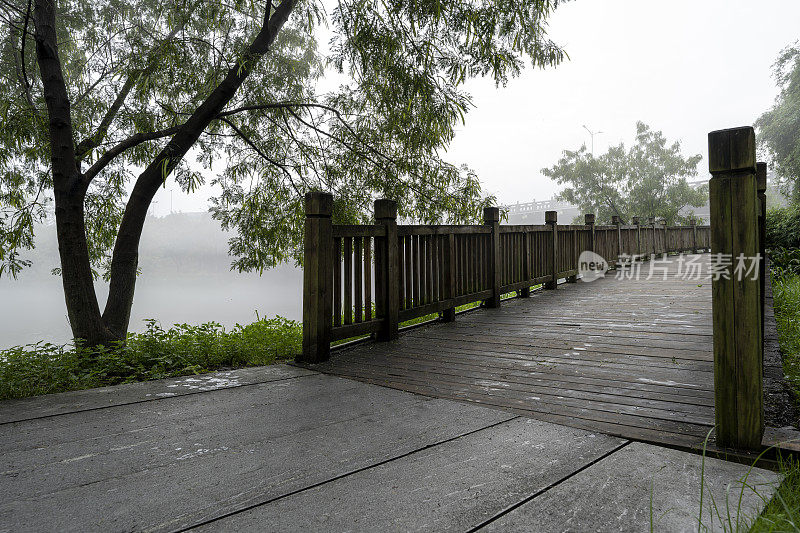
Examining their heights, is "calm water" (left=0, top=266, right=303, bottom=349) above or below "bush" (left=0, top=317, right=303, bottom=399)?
below

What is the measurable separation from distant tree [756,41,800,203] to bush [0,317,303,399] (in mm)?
30347

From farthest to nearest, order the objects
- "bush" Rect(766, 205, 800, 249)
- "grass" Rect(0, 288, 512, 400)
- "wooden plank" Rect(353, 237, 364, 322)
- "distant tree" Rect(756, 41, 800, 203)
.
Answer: "distant tree" Rect(756, 41, 800, 203), "bush" Rect(766, 205, 800, 249), "wooden plank" Rect(353, 237, 364, 322), "grass" Rect(0, 288, 512, 400)

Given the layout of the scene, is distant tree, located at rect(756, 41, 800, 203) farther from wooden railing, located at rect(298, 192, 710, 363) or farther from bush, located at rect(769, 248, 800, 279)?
wooden railing, located at rect(298, 192, 710, 363)

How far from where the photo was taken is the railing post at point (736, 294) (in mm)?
1813

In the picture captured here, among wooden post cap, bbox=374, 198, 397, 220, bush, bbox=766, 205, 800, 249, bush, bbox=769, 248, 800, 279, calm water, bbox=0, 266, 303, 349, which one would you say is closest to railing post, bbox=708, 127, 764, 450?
wooden post cap, bbox=374, 198, 397, 220

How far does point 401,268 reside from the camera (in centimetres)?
461

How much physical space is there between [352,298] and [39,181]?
5.78m

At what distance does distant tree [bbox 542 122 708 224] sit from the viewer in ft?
89.2

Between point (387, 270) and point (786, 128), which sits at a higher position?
point (786, 128)

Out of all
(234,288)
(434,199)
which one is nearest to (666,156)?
(434,199)

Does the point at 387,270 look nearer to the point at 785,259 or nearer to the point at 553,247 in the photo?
the point at 553,247

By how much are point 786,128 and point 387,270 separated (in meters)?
32.9

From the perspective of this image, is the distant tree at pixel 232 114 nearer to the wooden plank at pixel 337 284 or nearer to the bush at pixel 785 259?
the wooden plank at pixel 337 284

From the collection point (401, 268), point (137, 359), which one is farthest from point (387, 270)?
point (137, 359)
